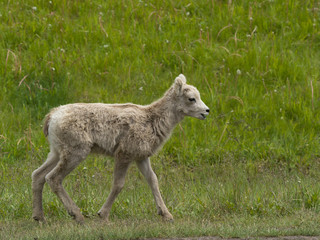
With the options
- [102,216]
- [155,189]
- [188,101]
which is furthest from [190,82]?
[102,216]

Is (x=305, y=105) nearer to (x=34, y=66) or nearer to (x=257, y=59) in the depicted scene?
(x=257, y=59)

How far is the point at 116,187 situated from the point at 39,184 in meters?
1.06

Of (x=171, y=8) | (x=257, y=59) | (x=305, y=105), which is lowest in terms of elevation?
(x=305, y=105)

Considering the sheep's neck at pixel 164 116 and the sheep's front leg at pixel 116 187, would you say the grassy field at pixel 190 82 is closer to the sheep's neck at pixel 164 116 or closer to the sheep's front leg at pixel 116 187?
the sheep's front leg at pixel 116 187

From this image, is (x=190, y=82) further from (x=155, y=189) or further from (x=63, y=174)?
(x=63, y=174)

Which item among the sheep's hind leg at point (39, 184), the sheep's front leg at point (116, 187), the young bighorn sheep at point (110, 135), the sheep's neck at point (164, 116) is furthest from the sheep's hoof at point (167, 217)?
the sheep's hind leg at point (39, 184)

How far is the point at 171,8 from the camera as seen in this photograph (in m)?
14.4

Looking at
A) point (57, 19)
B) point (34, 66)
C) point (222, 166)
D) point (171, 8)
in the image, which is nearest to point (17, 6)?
point (57, 19)

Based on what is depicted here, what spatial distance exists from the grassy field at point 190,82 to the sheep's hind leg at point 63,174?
159 millimetres

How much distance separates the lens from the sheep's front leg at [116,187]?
7934 mm

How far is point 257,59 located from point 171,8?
2845mm

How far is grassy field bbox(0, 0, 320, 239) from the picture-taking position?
8.27 metres

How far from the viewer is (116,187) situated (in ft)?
26.2

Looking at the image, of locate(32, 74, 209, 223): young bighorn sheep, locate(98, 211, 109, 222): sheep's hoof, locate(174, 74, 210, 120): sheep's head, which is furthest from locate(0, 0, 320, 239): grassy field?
locate(174, 74, 210, 120): sheep's head
